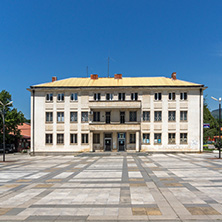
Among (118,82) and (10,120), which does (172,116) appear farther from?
(10,120)

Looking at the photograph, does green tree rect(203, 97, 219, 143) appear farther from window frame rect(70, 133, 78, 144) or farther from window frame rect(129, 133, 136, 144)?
window frame rect(70, 133, 78, 144)

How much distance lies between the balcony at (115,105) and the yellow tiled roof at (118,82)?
362cm

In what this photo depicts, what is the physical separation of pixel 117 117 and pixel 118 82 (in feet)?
22.7

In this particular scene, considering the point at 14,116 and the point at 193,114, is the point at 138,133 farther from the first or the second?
the point at 14,116

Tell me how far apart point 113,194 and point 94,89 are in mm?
29762

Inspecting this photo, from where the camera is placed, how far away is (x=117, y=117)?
39750 millimetres

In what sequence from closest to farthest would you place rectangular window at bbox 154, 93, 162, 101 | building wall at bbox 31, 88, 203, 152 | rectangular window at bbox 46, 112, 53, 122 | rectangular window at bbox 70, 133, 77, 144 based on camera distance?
building wall at bbox 31, 88, 203, 152 → rectangular window at bbox 154, 93, 162, 101 → rectangular window at bbox 70, 133, 77, 144 → rectangular window at bbox 46, 112, 53, 122

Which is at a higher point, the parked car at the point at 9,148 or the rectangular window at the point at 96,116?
the rectangular window at the point at 96,116

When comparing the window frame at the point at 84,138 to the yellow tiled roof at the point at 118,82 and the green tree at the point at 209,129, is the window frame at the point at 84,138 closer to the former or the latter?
the yellow tiled roof at the point at 118,82

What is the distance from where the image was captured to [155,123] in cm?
3944

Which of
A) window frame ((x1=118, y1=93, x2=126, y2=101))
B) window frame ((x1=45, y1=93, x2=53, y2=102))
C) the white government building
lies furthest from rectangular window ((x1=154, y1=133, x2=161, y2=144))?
window frame ((x1=45, y1=93, x2=53, y2=102))

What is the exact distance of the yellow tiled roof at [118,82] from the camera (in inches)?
1608

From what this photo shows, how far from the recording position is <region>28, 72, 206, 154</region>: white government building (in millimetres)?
39188

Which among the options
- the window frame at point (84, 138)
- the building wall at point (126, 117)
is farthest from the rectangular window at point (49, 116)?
the window frame at point (84, 138)
